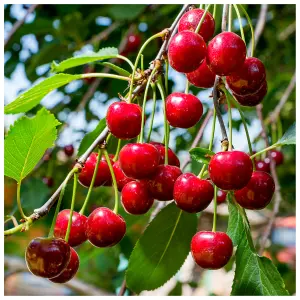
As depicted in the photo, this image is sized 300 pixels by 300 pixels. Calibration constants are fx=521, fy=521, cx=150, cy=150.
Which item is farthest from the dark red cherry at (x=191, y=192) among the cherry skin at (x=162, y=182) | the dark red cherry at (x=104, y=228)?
the dark red cherry at (x=104, y=228)

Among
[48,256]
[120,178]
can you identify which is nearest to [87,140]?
[120,178]

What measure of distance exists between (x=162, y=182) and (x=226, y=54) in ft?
0.91

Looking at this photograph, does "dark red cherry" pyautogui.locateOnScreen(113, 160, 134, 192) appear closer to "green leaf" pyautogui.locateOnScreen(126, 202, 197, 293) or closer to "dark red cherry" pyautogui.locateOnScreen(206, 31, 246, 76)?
"green leaf" pyautogui.locateOnScreen(126, 202, 197, 293)

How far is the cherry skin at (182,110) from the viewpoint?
3.45ft

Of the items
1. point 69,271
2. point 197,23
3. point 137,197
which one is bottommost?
point 69,271

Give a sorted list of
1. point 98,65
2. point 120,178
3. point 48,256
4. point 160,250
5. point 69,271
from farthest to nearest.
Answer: point 98,65, point 160,250, point 120,178, point 69,271, point 48,256

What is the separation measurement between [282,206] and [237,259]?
2.14 metres

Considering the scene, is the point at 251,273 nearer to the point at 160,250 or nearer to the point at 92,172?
the point at 160,250

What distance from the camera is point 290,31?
121 inches

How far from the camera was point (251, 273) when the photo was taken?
112 cm

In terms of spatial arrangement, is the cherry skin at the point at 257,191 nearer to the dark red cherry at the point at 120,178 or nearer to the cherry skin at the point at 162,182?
the cherry skin at the point at 162,182

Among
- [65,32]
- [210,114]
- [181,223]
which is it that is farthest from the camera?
[65,32]

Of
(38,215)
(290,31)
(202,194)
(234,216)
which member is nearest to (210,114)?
(234,216)

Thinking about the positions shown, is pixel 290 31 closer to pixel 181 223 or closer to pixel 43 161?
pixel 43 161
